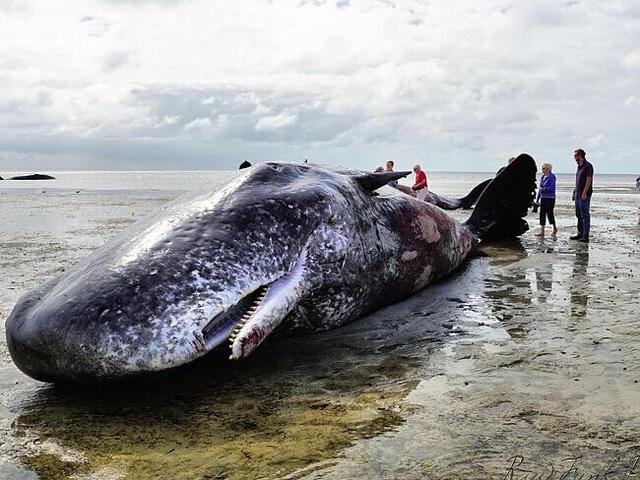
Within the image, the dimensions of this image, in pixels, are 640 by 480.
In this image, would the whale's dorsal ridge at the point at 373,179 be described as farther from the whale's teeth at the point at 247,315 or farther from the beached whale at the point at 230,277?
the whale's teeth at the point at 247,315

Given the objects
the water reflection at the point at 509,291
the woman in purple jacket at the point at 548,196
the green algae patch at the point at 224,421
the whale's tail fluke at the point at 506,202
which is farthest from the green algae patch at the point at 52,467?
the woman in purple jacket at the point at 548,196

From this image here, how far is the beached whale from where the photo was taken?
4008 millimetres

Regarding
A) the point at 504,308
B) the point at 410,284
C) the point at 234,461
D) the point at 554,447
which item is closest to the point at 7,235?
Result: the point at 410,284

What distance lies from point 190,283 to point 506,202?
785 cm

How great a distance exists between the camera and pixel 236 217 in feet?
16.8

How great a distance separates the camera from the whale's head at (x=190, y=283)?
3.98m

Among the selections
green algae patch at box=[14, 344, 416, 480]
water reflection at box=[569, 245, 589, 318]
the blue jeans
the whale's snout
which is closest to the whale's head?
the whale's snout

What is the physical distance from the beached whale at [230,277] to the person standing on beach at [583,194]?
20.9 feet

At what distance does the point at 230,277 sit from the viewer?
4.58 metres

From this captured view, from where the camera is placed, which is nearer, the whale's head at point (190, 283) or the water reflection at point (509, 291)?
the whale's head at point (190, 283)

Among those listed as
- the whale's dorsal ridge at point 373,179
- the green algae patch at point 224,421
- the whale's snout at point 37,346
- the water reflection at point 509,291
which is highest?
the whale's dorsal ridge at point 373,179

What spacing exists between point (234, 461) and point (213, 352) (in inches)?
57.1

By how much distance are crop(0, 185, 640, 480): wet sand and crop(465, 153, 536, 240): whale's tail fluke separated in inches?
171

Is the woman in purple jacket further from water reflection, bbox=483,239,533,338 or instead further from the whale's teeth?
the whale's teeth
